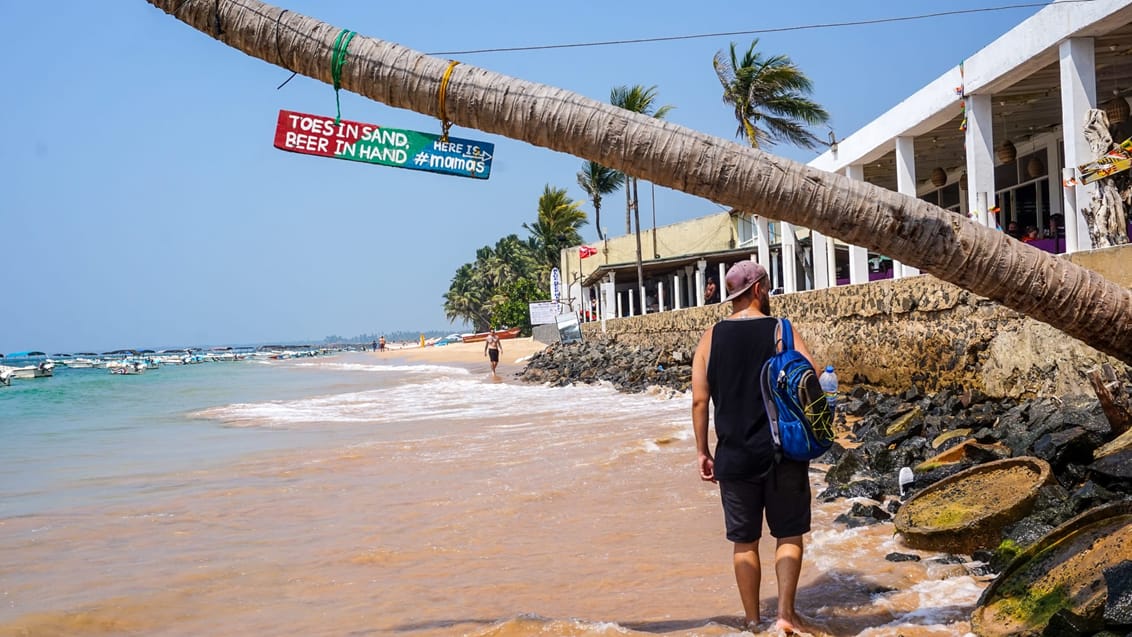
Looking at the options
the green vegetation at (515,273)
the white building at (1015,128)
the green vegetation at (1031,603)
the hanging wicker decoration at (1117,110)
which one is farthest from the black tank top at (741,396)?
the green vegetation at (515,273)

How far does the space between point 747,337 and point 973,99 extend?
10.2 metres

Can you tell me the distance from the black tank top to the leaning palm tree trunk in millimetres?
610

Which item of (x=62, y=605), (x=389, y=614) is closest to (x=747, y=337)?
(x=389, y=614)

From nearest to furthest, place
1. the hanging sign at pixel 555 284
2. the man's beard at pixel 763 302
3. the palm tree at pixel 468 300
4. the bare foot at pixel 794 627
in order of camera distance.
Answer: the bare foot at pixel 794 627 → the man's beard at pixel 763 302 → the hanging sign at pixel 555 284 → the palm tree at pixel 468 300

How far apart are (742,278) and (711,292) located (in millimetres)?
11561

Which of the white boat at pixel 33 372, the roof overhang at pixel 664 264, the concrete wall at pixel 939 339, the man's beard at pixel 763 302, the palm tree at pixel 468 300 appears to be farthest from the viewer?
the palm tree at pixel 468 300

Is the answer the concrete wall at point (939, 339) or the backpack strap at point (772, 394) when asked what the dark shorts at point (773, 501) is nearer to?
the backpack strap at point (772, 394)

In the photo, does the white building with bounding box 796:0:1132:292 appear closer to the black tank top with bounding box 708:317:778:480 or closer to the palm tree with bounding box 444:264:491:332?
the black tank top with bounding box 708:317:778:480

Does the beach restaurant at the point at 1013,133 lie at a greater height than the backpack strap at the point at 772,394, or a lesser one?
greater

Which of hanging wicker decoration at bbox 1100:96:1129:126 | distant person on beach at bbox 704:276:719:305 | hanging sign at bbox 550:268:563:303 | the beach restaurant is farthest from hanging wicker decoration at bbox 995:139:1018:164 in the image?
hanging sign at bbox 550:268:563:303

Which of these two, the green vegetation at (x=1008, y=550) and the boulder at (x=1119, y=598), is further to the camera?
the green vegetation at (x=1008, y=550)

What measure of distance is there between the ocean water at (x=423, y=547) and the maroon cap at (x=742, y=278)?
65.4 inches

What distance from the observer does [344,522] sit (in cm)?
786

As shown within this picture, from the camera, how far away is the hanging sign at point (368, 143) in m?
4.22
